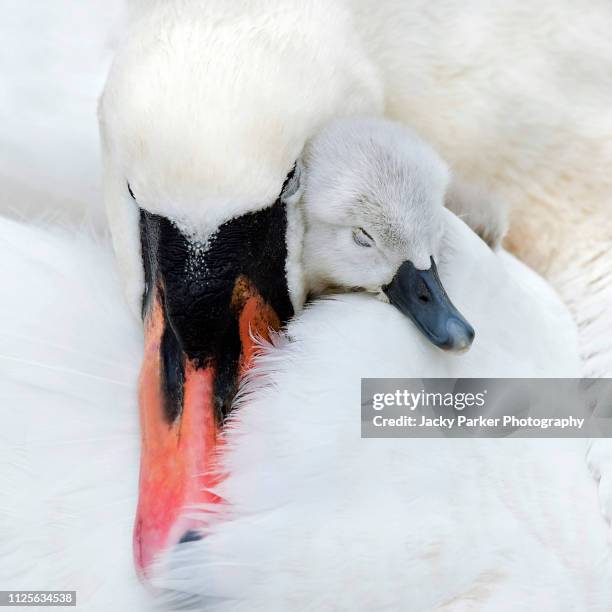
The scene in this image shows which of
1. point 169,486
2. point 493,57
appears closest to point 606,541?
point 169,486

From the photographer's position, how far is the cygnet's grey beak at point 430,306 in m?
2.21

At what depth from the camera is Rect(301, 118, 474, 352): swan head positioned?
7.55ft

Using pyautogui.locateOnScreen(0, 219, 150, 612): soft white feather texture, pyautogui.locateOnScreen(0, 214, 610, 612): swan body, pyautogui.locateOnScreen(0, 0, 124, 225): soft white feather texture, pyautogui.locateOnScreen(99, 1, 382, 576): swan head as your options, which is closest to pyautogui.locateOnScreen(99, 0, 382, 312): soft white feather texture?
pyautogui.locateOnScreen(99, 1, 382, 576): swan head

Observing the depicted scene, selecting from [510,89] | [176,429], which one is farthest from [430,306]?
[510,89]

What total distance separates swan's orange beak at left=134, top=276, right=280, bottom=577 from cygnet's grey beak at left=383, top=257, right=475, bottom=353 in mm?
248

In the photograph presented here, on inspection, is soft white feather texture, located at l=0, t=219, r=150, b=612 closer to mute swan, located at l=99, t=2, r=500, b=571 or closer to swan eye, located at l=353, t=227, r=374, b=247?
mute swan, located at l=99, t=2, r=500, b=571

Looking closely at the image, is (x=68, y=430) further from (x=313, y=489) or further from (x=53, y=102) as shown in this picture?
(x=53, y=102)

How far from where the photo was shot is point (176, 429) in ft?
7.13

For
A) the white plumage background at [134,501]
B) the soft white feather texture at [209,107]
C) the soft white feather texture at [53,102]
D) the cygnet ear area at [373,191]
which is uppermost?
the soft white feather texture at [209,107]

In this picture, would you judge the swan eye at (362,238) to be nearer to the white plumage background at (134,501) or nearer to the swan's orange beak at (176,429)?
the swan's orange beak at (176,429)

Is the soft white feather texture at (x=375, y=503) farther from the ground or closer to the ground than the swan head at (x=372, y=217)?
closer to the ground

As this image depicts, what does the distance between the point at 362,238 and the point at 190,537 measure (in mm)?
625

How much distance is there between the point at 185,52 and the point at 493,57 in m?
0.87

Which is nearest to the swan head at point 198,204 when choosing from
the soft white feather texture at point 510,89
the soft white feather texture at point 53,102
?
the soft white feather texture at point 510,89
